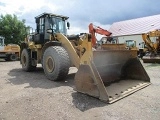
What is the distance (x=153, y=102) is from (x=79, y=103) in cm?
164

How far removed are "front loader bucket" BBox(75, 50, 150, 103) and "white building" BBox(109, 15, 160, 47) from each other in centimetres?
2104

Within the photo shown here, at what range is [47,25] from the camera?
765 cm

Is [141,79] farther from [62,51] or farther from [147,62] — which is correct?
[147,62]

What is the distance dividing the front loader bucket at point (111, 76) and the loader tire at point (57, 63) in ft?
3.67

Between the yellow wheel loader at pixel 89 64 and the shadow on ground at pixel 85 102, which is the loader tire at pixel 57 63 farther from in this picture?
the shadow on ground at pixel 85 102

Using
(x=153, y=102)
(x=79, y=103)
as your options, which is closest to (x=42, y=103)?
(x=79, y=103)

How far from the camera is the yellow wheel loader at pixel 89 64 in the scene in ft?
14.2

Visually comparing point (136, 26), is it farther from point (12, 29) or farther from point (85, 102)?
point (85, 102)

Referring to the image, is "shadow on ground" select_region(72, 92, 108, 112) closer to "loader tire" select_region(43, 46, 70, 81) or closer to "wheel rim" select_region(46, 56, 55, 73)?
"loader tire" select_region(43, 46, 70, 81)

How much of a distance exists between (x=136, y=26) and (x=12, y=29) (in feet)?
64.4

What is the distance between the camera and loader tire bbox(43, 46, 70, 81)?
5.89 m

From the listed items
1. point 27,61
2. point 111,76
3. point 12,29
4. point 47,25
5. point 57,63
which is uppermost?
point 12,29

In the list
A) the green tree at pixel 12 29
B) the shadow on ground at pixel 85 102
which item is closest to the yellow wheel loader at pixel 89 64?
the shadow on ground at pixel 85 102

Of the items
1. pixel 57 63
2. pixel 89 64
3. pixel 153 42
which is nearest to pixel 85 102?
pixel 89 64
